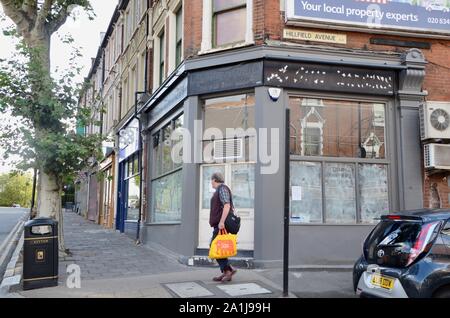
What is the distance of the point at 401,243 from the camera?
18.1 ft

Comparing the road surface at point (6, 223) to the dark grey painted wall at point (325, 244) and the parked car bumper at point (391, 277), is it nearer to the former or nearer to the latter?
the dark grey painted wall at point (325, 244)

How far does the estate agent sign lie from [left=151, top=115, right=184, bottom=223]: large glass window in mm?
4054

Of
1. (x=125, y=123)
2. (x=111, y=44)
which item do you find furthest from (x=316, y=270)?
(x=111, y=44)

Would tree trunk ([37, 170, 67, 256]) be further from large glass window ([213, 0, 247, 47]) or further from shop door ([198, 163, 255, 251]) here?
large glass window ([213, 0, 247, 47])

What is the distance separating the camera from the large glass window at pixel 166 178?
11812mm

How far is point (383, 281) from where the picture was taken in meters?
5.53

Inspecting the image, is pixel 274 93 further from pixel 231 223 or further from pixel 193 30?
pixel 231 223

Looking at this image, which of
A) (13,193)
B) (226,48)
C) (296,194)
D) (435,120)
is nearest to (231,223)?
(296,194)

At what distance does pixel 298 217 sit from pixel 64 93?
6.18 metres

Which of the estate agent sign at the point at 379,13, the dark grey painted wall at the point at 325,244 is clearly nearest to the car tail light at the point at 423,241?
the dark grey painted wall at the point at 325,244

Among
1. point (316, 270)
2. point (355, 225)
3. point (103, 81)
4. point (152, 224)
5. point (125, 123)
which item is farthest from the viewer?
point (103, 81)

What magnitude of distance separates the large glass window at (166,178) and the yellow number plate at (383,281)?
6.43 m

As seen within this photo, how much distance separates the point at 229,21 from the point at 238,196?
411 cm

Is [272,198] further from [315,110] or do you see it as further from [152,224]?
[152,224]
